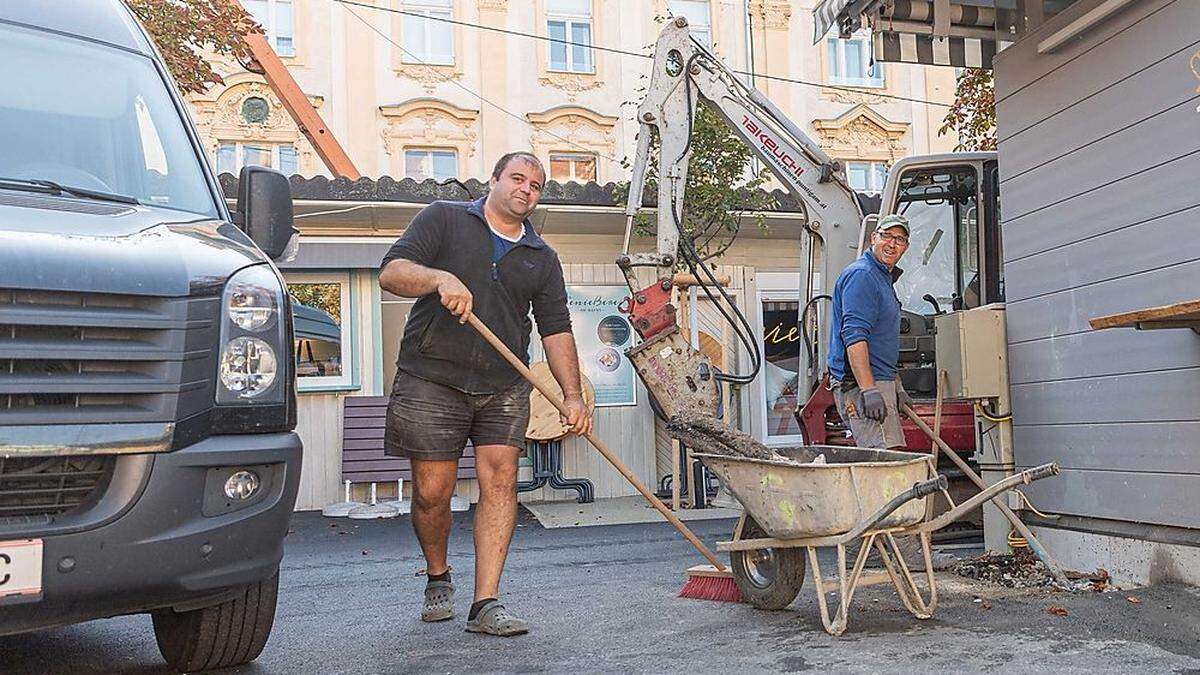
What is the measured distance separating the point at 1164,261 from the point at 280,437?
156 inches

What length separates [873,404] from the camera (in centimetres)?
569

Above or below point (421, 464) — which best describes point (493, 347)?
above

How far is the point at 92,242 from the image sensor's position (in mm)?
3076

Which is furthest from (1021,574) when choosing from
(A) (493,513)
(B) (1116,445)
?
(A) (493,513)

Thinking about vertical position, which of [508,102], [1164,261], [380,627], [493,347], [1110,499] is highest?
[508,102]

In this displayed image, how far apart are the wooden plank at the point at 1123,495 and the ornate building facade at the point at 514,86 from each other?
15.7 m

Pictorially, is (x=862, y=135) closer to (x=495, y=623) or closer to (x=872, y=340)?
(x=872, y=340)

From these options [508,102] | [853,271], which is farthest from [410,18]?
[853,271]

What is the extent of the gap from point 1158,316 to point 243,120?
59.8 ft

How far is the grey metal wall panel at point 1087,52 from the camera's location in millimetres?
5152

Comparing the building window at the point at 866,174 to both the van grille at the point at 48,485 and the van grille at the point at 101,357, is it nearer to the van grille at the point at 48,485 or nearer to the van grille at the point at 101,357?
the van grille at the point at 101,357

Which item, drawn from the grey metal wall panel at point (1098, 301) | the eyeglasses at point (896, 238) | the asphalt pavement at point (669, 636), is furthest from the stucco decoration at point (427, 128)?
the grey metal wall panel at point (1098, 301)

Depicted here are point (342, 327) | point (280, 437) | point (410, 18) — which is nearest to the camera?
point (280, 437)

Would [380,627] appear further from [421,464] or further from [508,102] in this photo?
[508,102]
